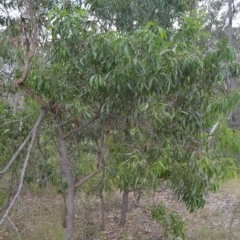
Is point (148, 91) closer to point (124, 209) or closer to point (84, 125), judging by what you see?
point (84, 125)

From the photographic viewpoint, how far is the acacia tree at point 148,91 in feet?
9.55

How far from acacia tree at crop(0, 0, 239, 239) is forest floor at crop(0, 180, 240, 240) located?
1.77 metres

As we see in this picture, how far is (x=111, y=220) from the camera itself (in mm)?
6504

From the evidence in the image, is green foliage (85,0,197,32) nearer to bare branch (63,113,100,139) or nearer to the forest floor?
bare branch (63,113,100,139)

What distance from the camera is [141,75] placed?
293 centimetres

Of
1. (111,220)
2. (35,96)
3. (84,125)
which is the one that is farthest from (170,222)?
(35,96)

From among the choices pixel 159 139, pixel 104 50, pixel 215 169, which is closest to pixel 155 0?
pixel 104 50

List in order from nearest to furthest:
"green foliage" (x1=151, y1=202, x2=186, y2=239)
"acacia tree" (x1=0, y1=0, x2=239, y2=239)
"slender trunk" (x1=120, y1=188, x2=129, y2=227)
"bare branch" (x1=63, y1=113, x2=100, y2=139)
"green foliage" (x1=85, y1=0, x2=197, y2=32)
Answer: "acacia tree" (x1=0, y1=0, x2=239, y2=239), "bare branch" (x1=63, y1=113, x2=100, y2=139), "green foliage" (x1=85, y1=0, x2=197, y2=32), "green foliage" (x1=151, y1=202, x2=186, y2=239), "slender trunk" (x1=120, y1=188, x2=129, y2=227)

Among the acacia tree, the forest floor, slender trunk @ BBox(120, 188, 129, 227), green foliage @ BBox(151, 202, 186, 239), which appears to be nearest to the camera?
the acacia tree

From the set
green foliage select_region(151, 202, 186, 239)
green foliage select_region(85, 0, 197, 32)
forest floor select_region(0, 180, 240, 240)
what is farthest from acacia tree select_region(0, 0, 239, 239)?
forest floor select_region(0, 180, 240, 240)

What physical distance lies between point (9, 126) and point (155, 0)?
2.26 meters

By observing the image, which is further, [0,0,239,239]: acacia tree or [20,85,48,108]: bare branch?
[20,85,48,108]: bare branch

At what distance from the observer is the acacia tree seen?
115 inches

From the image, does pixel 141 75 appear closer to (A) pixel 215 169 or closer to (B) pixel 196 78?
(B) pixel 196 78
